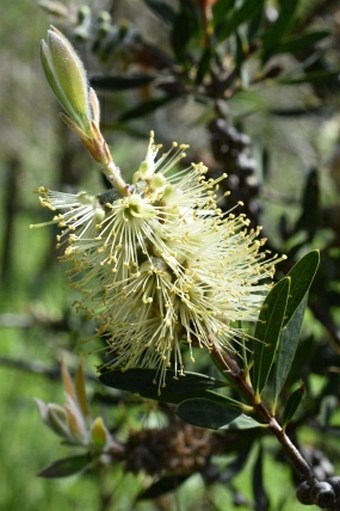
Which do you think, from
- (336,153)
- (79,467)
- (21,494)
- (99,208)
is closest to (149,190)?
(99,208)

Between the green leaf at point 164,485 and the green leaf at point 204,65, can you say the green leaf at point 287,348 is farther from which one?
the green leaf at point 204,65

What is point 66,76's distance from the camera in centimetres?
71

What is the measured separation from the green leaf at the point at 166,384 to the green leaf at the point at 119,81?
2.03 feet

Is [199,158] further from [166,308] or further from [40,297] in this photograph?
[40,297]

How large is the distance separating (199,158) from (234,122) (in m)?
0.12

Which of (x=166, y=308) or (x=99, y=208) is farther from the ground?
(x=99, y=208)

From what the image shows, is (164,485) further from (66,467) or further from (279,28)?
(279,28)

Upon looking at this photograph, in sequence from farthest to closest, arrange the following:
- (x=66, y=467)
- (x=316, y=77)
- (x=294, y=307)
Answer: (x=316, y=77) < (x=66, y=467) < (x=294, y=307)

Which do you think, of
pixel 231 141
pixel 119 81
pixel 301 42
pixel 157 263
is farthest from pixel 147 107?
pixel 157 263

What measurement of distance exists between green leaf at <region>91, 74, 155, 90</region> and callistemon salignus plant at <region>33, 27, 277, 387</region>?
1.54 ft

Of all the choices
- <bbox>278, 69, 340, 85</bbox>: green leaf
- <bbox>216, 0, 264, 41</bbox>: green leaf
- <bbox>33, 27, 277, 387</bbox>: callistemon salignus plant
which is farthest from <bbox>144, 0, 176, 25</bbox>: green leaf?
<bbox>33, 27, 277, 387</bbox>: callistemon salignus plant

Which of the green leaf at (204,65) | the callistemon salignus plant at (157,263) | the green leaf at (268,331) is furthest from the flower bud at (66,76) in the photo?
the green leaf at (204,65)

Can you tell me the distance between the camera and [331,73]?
1190 millimetres

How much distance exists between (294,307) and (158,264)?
0.15m
